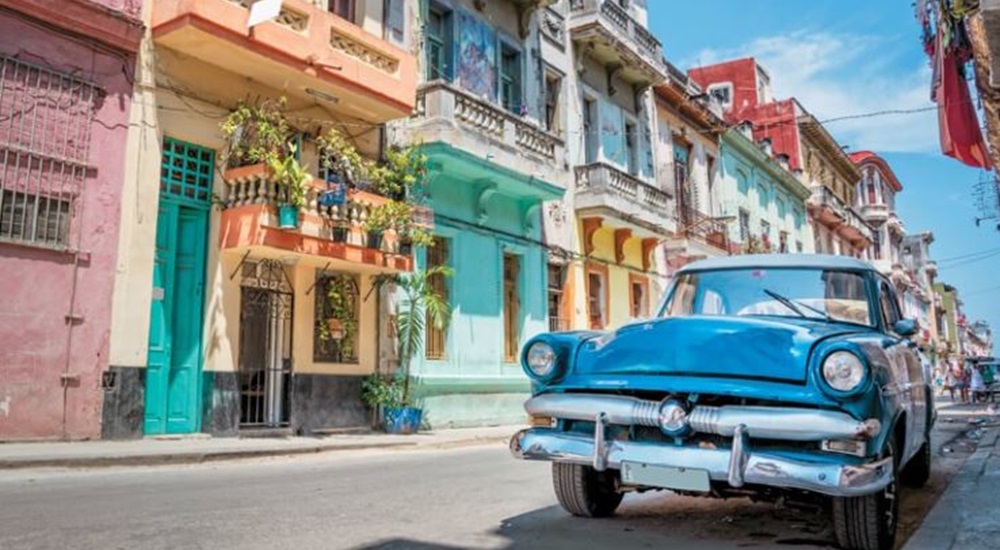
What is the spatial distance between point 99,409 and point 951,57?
44.7 feet

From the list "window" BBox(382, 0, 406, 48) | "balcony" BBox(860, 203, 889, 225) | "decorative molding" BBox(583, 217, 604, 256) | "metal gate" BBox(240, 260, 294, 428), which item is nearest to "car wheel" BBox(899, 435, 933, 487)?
"metal gate" BBox(240, 260, 294, 428)

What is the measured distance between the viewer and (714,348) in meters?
4.04

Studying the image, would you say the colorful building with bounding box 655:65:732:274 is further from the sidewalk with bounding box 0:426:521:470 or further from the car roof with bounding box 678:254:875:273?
the car roof with bounding box 678:254:875:273

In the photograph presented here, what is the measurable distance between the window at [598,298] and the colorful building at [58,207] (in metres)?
12.8

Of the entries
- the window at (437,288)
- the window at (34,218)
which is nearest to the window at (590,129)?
the window at (437,288)

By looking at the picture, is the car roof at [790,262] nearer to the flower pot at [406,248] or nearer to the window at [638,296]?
the flower pot at [406,248]

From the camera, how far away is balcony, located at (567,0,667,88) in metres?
19.9

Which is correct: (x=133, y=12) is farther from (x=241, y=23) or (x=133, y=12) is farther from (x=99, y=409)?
(x=99, y=409)

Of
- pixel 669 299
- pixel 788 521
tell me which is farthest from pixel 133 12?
pixel 788 521

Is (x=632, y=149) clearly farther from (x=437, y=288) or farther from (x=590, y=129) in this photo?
(x=437, y=288)

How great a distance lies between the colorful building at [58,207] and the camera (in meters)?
9.21

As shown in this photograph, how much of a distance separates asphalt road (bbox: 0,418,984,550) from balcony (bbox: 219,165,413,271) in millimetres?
4278

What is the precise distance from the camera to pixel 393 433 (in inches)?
510

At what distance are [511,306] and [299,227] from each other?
6.94 m
